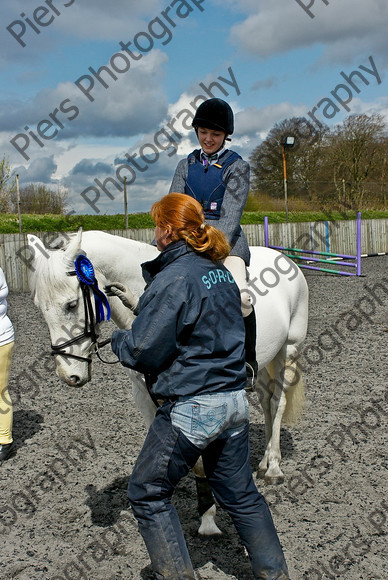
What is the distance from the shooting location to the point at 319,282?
14992mm

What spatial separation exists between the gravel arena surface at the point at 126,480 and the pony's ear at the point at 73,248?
1749 mm

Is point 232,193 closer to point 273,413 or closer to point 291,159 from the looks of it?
point 273,413

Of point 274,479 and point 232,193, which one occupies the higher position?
point 232,193

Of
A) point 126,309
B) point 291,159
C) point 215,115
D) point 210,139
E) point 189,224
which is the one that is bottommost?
point 126,309

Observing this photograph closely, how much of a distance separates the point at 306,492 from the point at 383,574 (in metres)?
0.96

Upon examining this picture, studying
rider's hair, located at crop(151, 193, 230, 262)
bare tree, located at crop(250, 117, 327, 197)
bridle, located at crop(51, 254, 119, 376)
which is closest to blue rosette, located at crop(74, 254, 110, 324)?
bridle, located at crop(51, 254, 119, 376)

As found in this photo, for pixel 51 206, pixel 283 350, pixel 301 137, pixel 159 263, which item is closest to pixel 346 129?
pixel 301 137

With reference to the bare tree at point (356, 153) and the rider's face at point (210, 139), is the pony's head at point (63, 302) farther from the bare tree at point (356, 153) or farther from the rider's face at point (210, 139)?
the bare tree at point (356, 153)

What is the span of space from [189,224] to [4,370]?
279cm

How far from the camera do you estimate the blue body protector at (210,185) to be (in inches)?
114

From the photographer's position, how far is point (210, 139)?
293 cm

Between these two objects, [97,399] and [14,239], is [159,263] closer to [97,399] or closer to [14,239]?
[97,399]

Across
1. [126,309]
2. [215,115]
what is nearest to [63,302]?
[126,309]

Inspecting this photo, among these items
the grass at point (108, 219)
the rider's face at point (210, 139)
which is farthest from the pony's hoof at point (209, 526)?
the grass at point (108, 219)
